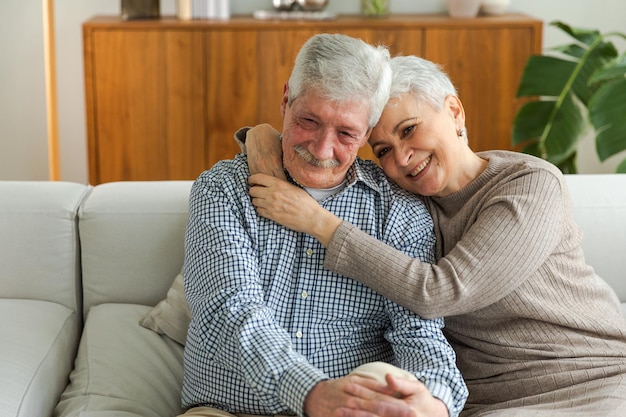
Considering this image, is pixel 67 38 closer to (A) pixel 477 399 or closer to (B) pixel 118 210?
(B) pixel 118 210

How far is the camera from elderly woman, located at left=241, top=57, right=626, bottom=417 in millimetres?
1849

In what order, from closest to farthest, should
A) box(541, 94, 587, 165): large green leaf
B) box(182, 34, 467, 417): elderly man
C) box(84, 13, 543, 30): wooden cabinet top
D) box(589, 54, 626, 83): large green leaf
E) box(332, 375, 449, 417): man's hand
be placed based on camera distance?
box(332, 375, 449, 417): man's hand
box(182, 34, 467, 417): elderly man
box(589, 54, 626, 83): large green leaf
box(541, 94, 587, 165): large green leaf
box(84, 13, 543, 30): wooden cabinet top

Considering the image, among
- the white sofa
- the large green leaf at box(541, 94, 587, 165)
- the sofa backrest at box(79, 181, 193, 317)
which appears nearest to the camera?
the white sofa

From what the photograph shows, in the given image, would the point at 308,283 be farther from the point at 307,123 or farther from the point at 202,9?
the point at 202,9

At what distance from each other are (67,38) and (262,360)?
3.26 meters

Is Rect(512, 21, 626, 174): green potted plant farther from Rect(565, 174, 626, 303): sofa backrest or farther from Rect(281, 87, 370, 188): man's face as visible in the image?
Rect(281, 87, 370, 188): man's face

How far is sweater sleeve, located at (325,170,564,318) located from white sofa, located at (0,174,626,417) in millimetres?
551

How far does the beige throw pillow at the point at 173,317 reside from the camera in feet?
7.22

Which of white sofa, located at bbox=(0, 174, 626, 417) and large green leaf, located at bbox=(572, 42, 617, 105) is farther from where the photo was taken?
large green leaf, located at bbox=(572, 42, 617, 105)

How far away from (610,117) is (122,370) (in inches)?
81.5

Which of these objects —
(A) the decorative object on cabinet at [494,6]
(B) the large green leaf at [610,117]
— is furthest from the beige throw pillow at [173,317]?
(A) the decorative object on cabinet at [494,6]

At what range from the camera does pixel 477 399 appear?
1971 millimetres

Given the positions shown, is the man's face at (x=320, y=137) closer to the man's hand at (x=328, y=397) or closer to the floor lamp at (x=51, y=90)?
the man's hand at (x=328, y=397)

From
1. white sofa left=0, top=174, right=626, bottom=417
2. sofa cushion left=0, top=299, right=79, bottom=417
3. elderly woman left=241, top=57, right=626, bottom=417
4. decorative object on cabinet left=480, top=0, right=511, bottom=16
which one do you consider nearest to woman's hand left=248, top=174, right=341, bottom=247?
elderly woman left=241, top=57, right=626, bottom=417
